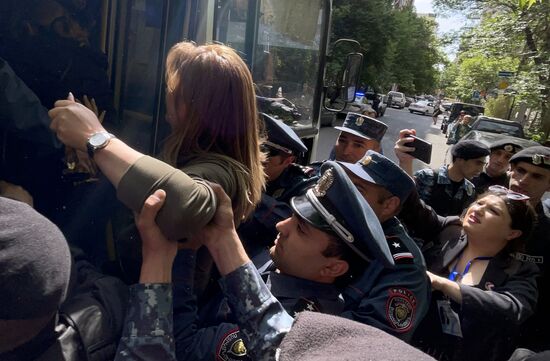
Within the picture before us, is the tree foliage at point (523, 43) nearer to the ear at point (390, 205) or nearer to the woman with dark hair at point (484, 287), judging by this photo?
the woman with dark hair at point (484, 287)

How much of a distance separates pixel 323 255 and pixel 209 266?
14.4 inches

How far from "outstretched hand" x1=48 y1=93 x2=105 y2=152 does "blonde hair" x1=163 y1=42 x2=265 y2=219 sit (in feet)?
0.88

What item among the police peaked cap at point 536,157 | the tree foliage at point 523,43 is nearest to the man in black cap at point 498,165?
the police peaked cap at point 536,157

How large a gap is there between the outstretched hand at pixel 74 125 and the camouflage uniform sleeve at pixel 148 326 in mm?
404

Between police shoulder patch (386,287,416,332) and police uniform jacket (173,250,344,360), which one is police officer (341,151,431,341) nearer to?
police shoulder patch (386,287,416,332)

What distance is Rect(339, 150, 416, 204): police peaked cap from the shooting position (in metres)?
1.95

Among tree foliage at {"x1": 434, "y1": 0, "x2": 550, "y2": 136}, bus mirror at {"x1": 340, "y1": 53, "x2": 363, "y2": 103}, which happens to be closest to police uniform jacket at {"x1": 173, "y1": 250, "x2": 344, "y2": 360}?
bus mirror at {"x1": 340, "y1": 53, "x2": 363, "y2": 103}

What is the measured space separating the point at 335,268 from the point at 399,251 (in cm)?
33

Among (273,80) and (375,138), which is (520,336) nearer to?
(375,138)

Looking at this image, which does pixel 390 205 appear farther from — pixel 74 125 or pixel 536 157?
pixel 536 157

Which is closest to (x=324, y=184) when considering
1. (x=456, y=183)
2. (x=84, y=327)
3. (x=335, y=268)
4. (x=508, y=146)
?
(x=335, y=268)

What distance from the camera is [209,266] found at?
1.40 m

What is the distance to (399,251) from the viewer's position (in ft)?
5.52

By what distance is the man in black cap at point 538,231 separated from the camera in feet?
8.07
